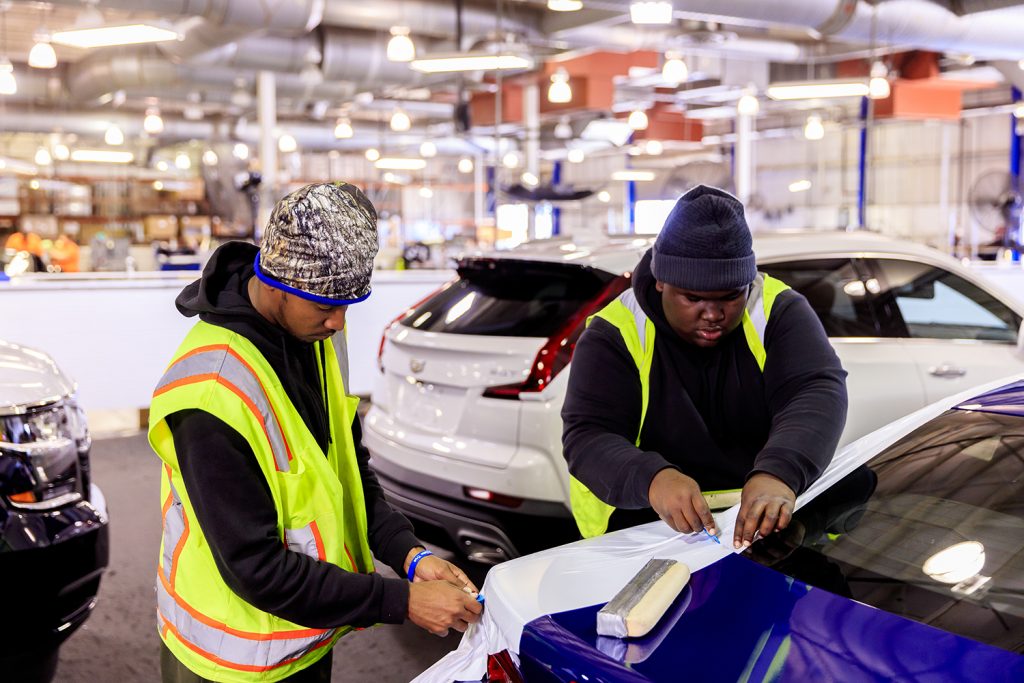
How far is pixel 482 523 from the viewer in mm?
3865

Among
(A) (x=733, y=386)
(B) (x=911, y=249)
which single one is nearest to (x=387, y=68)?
(B) (x=911, y=249)

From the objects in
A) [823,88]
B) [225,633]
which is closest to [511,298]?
[225,633]

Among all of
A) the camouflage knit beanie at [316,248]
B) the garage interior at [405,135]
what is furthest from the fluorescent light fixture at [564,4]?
the camouflage knit beanie at [316,248]

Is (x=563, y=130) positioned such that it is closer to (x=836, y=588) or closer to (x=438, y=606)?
(x=836, y=588)

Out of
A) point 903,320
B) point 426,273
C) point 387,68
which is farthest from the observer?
point 387,68

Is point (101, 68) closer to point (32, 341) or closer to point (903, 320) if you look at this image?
point (32, 341)

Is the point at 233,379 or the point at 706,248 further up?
the point at 706,248

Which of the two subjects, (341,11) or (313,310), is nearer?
(313,310)

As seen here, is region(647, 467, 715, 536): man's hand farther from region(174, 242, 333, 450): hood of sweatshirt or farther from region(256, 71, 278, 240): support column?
region(256, 71, 278, 240): support column

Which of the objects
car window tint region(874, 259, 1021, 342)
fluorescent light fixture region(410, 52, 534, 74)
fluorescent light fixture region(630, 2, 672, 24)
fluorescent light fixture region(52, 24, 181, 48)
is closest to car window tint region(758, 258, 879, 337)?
car window tint region(874, 259, 1021, 342)

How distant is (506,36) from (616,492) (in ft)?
32.9

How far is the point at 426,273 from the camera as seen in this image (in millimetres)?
9297

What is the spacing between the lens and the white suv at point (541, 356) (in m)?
3.83

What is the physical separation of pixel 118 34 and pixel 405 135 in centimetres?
1709
